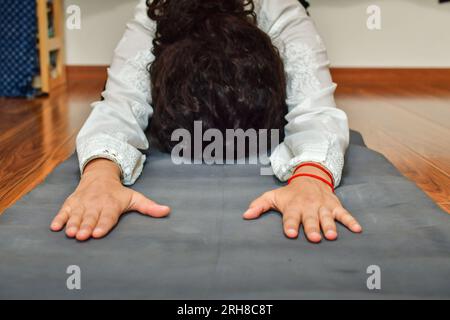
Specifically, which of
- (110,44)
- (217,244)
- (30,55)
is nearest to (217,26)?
(217,244)

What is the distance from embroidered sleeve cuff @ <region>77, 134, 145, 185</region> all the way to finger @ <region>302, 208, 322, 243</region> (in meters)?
0.37

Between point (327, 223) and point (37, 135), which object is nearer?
point (327, 223)

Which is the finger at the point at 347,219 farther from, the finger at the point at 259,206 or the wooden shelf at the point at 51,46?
the wooden shelf at the point at 51,46

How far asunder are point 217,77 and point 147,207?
33 centimetres

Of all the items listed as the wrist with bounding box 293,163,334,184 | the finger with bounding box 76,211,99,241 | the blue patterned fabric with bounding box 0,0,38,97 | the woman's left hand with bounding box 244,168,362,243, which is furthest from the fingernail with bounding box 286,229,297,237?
the blue patterned fabric with bounding box 0,0,38,97

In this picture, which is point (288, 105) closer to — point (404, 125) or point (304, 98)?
point (304, 98)

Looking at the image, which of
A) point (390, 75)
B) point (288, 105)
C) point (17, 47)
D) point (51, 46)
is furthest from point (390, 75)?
point (288, 105)

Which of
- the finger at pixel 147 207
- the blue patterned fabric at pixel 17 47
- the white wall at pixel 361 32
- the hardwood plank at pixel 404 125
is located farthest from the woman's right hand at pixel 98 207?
the white wall at pixel 361 32

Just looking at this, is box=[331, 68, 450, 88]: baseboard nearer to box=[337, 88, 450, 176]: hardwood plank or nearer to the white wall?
the white wall

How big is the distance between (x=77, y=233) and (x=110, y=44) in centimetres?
242

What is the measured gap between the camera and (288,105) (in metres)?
1.27

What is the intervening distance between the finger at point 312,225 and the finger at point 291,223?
11mm

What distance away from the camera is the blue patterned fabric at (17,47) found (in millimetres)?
2592

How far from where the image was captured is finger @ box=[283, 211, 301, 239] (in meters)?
0.86
